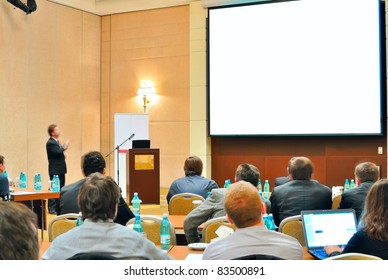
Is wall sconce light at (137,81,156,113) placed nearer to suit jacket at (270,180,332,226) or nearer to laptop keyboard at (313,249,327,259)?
suit jacket at (270,180,332,226)

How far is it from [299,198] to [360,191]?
0.53 m

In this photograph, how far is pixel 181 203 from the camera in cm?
566

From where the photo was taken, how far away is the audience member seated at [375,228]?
108 inches

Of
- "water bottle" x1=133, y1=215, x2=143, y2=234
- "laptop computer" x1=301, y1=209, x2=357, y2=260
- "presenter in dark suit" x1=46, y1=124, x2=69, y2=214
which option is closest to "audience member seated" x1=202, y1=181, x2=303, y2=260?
"laptop computer" x1=301, y1=209, x2=357, y2=260

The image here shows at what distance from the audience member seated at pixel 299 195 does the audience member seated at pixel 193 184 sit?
4.43ft

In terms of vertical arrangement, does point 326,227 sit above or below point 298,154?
below

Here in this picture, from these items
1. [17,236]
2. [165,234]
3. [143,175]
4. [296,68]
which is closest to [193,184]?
[165,234]

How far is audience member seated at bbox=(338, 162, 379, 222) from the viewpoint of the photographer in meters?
4.34

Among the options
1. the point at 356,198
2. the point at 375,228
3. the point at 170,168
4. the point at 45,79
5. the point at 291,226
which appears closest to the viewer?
the point at 375,228

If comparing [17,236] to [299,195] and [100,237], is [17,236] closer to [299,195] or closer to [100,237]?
[100,237]

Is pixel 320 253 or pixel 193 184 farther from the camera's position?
pixel 193 184

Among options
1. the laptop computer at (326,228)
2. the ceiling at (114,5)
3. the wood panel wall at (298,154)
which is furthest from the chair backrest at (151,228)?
the ceiling at (114,5)

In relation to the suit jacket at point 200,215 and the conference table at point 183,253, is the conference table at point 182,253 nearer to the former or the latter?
the conference table at point 183,253

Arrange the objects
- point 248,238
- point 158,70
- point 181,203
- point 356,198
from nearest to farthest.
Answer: point 248,238
point 356,198
point 181,203
point 158,70
